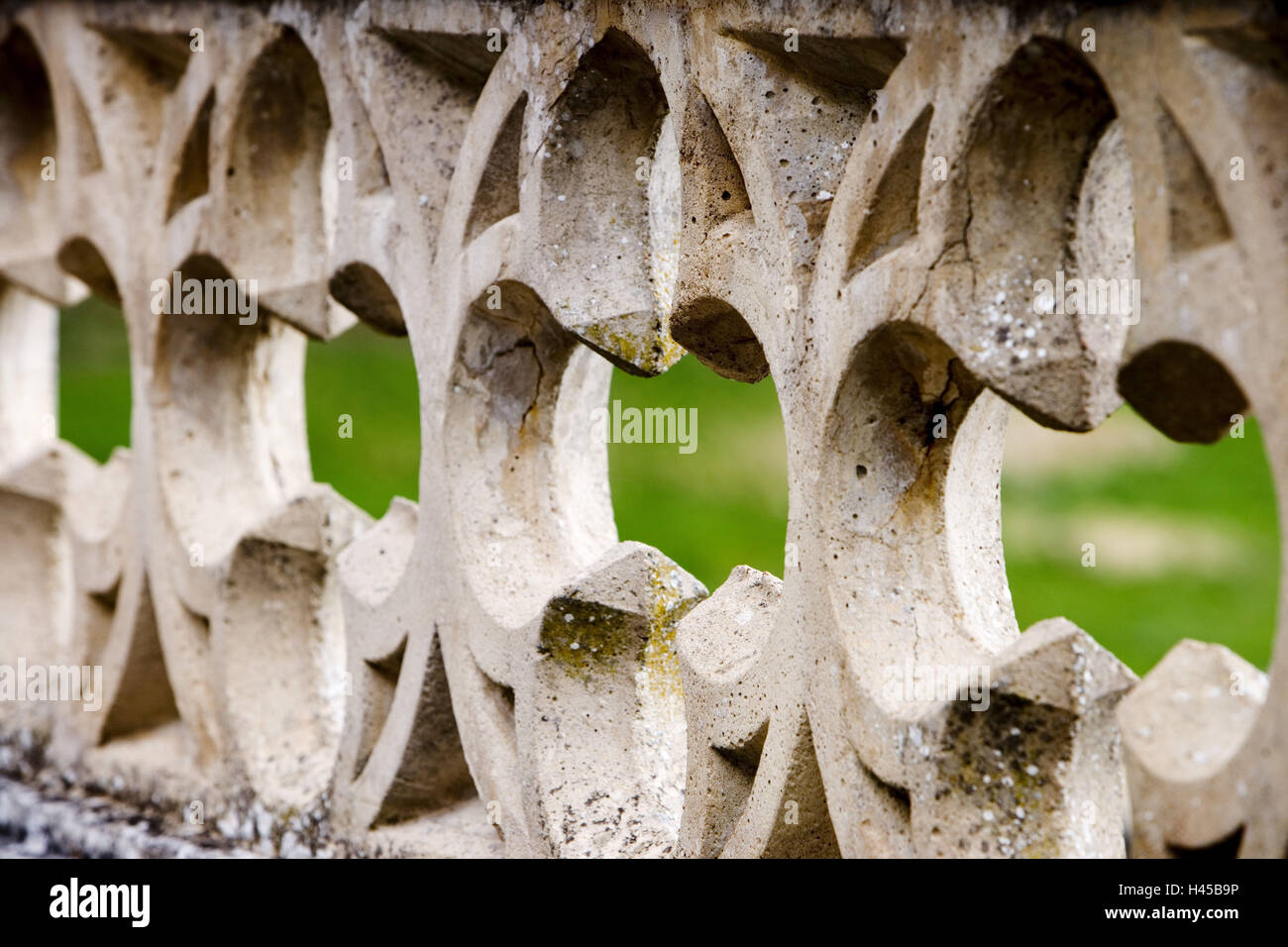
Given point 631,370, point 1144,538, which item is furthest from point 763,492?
point 631,370

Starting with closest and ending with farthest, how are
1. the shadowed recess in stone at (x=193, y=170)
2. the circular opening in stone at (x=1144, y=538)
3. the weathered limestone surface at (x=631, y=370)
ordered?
the weathered limestone surface at (x=631, y=370)
the shadowed recess in stone at (x=193, y=170)
the circular opening in stone at (x=1144, y=538)

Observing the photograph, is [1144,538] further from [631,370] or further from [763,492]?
[631,370]

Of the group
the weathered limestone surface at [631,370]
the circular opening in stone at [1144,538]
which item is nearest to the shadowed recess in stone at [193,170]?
the weathered limestone surface at [631,370]

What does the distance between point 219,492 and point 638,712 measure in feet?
2.66

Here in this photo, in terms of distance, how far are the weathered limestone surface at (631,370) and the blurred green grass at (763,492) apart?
224 centimetres

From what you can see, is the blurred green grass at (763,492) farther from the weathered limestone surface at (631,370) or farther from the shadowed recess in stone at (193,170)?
the shadowed recess in stone at (193,170)

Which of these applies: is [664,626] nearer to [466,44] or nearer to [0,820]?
[466,44]

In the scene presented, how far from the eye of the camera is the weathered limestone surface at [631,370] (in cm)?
101

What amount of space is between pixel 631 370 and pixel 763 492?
3.31m

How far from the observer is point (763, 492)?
15.6 feet

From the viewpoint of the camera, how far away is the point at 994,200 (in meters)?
1.09

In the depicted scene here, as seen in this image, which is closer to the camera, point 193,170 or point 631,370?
point 631,370
